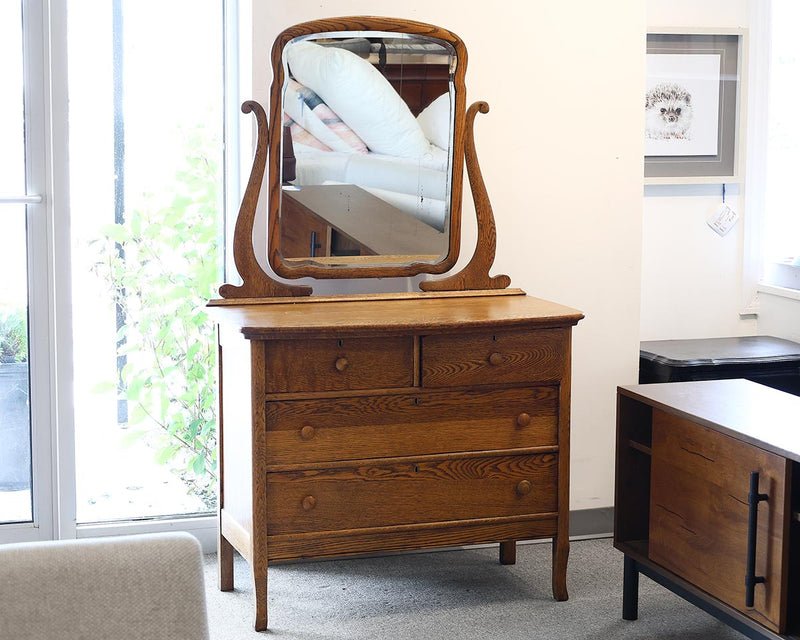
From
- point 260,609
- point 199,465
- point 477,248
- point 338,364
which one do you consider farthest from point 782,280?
point 260,609

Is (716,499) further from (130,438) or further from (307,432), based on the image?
(130,438)

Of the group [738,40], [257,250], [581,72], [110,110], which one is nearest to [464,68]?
[581,72]

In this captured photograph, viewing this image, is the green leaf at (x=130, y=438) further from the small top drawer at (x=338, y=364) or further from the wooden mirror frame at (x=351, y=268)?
the small top drawer at (x=338, y=364)

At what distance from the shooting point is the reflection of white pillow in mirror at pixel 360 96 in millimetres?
2859

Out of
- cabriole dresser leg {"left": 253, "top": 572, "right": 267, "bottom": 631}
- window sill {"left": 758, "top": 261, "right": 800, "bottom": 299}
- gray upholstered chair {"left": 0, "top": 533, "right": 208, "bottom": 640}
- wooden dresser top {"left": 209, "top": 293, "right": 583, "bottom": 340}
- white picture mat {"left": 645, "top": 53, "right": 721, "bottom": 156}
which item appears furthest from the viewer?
window sill {"left": 758, "top": 261, "right": 800, "bottom": 299}

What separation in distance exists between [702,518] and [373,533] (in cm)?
82

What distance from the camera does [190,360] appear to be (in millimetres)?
3199

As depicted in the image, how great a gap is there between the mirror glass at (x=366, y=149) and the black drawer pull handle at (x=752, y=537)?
3.97 feet

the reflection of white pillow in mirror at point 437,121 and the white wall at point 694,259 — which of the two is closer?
the reflection of white pillow in mirror at point 437,121

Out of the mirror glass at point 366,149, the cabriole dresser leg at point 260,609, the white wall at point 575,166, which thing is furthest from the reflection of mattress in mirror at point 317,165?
the cabriole dresser leg at point 260,609

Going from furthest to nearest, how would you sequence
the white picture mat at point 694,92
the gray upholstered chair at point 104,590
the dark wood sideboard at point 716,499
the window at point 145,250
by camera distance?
the white picture mat at point 694,92 → the window at point 145,250 → the dark wood sideboard at point 716,499 → the gray upholstered chair at point 104,590

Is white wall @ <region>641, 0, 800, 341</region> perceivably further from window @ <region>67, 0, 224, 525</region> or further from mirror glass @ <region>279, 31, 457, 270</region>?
window @ <region>67, 0, 224, 525</region>

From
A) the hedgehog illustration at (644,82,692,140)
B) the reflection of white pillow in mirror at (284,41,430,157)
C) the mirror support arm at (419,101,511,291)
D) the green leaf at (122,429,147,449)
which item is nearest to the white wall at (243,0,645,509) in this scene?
the mirror support arm at (419,101,511,291)

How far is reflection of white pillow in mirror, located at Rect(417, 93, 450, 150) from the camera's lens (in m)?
2.97
